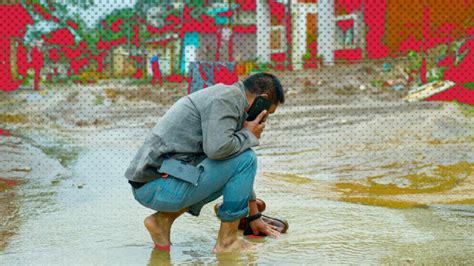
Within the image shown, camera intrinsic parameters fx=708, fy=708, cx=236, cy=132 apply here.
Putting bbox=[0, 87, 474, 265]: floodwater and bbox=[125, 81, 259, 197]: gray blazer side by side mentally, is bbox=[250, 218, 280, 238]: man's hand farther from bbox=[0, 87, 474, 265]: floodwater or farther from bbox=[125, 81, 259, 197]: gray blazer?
bbox=[125, 81, 259, 197]: gray blazer

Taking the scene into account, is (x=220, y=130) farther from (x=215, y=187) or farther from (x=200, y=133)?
(x=215, y=187)

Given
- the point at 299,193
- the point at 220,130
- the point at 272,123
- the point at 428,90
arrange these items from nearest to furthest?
the point at 220,130, the point at 299,193, the point at 272,123, the point at 428,90

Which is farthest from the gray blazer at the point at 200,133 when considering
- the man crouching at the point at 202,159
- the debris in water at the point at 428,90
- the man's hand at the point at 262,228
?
the debris in water at the point at 428,90

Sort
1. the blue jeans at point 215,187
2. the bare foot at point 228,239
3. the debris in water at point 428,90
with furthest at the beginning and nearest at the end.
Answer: the debris in water at point 428,90 → the bare foot at point 228,239 → the blue jeans at point 215,187

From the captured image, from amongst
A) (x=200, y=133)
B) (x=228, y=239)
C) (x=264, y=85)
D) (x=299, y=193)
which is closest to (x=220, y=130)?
(x=200, y=133)

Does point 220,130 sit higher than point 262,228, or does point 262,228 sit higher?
point 220,130

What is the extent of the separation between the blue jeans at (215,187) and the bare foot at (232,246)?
0.15 metres

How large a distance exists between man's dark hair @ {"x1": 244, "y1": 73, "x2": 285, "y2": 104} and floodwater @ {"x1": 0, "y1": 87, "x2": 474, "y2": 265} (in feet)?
2.76

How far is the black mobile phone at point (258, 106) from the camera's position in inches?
147

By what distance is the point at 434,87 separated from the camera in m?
15.8

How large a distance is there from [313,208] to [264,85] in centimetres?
161

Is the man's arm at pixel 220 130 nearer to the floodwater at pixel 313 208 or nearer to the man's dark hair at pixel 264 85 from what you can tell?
the man's dark hair at pixel 264 85

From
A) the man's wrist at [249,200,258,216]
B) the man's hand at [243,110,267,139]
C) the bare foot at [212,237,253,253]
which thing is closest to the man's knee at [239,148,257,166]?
the man's hand at [243,110,267,139]

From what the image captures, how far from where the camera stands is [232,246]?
3748 mm
